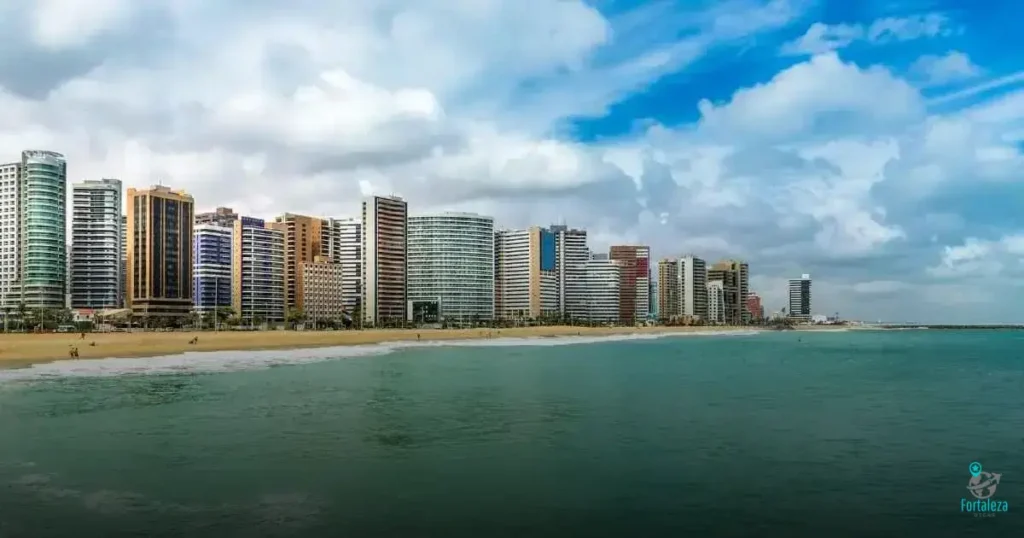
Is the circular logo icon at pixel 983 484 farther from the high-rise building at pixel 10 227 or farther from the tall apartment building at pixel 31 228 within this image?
the high-rise building at pixel 10 227

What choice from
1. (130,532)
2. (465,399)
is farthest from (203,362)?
(130,532)

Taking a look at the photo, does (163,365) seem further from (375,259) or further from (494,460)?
(375,259)

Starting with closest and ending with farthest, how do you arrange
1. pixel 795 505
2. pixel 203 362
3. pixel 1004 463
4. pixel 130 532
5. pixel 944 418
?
pixel 130 532, pixel 795 505, pixel 1004 463, pixel 944 418, pixel 203 362

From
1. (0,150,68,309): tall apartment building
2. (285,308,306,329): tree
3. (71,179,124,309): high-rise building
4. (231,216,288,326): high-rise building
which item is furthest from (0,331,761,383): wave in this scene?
(231,216,288,326): high-rise building

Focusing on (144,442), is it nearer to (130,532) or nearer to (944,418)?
(130,532)

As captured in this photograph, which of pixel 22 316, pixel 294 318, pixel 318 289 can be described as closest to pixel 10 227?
pixel 22 316

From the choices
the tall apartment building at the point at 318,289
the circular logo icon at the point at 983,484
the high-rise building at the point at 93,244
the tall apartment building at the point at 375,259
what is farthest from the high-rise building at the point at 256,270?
the circular logo icon at the point at 983,484
